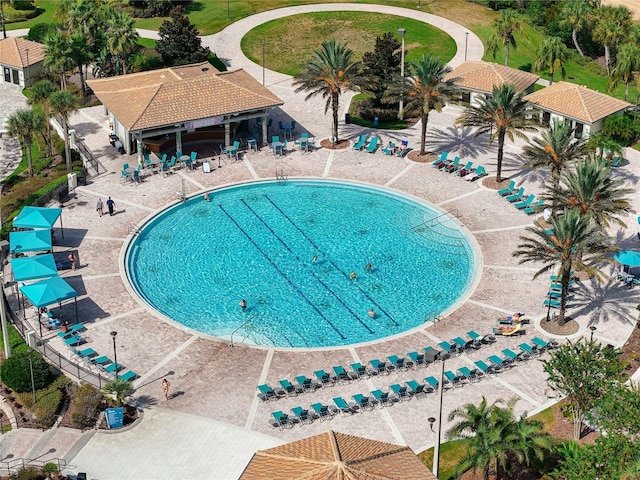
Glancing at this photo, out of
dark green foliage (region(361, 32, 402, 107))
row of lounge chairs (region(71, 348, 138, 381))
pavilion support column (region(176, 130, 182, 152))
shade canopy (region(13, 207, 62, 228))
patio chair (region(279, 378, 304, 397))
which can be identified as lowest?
row of lounge chairs (region(71, 348, 138, 381))

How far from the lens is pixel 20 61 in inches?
3059

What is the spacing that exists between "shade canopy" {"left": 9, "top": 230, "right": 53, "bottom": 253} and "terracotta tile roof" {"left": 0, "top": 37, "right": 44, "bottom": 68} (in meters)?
28.5

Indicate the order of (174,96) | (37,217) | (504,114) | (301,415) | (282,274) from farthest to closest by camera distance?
(174,96)
(504,114)
(37,217)
(282,274)
(301,415)

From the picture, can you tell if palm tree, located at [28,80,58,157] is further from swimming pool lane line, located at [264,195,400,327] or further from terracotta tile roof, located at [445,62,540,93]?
terracotta tile roof, located at [445,62,540,93]

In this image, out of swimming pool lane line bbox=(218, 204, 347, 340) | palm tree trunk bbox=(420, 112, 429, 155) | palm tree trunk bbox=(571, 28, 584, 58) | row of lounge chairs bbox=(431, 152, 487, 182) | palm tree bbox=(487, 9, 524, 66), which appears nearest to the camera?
swimming pool lane line bbox=(218, 204, 347, 340)

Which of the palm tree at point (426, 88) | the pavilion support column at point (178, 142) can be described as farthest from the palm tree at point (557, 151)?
the pavilion support column at point (178, 142)

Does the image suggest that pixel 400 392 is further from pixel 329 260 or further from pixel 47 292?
pixel 47 292

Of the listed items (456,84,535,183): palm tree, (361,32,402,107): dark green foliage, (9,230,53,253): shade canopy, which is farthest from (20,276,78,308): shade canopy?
(361,32,402,107): dark green foliage

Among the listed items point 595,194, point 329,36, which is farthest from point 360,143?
point 595,194

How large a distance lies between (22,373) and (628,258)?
31.5 m

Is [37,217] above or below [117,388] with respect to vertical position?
above

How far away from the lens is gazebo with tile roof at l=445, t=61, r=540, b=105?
232 ft

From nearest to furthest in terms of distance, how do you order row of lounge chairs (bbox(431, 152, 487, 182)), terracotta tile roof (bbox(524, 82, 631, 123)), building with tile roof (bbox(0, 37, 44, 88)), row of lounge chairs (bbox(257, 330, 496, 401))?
1. row of lounge chairs (bbox(257, 330, 496, 401))
2. row of lounge chairs (bbox(431, 152, 487, 182))
3. terracotta tile roof (bbox(524, 82, 631, 123))
4. building with tile roof (bbox(0, 37, 44, 88))

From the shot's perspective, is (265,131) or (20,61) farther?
(20,61)
